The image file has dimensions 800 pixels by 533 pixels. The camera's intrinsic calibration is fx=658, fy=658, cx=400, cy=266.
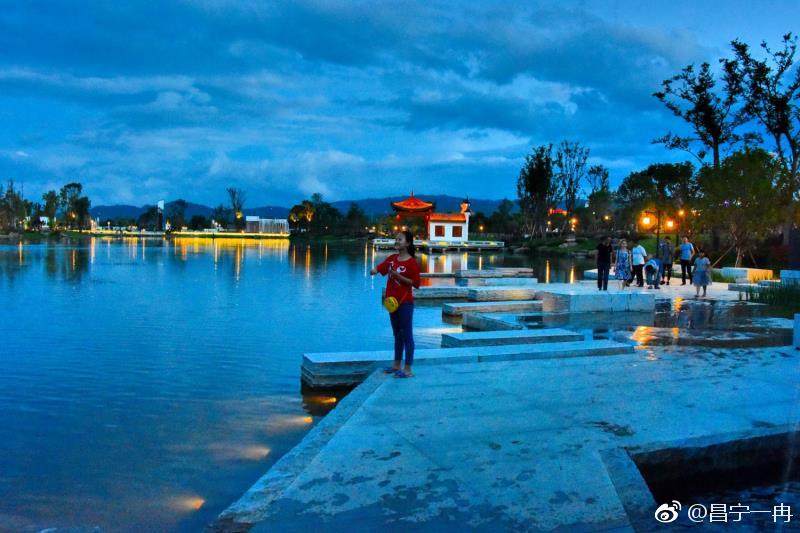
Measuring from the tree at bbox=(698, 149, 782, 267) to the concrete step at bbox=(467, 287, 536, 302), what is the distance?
14384mm

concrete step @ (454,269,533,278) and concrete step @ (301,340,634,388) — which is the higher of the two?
concrete step @ (454,269,533,278)

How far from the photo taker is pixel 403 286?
7.29 metres

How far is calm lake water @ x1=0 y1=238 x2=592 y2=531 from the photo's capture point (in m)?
5.33

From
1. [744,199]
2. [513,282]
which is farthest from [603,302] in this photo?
[744,199]

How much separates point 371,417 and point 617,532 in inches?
100.0

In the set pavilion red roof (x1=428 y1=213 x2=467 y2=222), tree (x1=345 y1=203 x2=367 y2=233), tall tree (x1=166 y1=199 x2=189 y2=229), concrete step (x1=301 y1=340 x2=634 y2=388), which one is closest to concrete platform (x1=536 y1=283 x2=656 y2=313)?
concrete step (x1=301 y1=340 x2=634 y2=388)

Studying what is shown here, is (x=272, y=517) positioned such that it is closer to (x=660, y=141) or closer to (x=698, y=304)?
(x=698, y=304)

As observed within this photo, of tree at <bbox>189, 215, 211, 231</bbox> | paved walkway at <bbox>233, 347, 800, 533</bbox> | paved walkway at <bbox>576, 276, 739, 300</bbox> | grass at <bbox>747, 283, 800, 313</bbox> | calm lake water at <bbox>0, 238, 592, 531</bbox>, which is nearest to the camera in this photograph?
paved walkway at <bbox>233, 347, 800, 533</bbox>

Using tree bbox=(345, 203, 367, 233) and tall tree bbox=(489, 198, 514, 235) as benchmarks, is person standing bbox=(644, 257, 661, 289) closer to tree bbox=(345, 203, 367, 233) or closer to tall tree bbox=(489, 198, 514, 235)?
tall tree bbox=(489, 198, 514, 235)

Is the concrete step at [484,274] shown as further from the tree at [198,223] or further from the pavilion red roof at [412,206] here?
the tree at [198,223]

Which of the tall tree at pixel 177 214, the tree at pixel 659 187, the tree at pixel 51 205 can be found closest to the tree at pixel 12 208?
the tree at pixel 51 205

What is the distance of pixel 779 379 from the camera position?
24.6 feet

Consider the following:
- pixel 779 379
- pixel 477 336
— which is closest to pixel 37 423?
pixel 477 336

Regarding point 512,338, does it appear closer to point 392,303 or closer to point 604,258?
point 392,303
